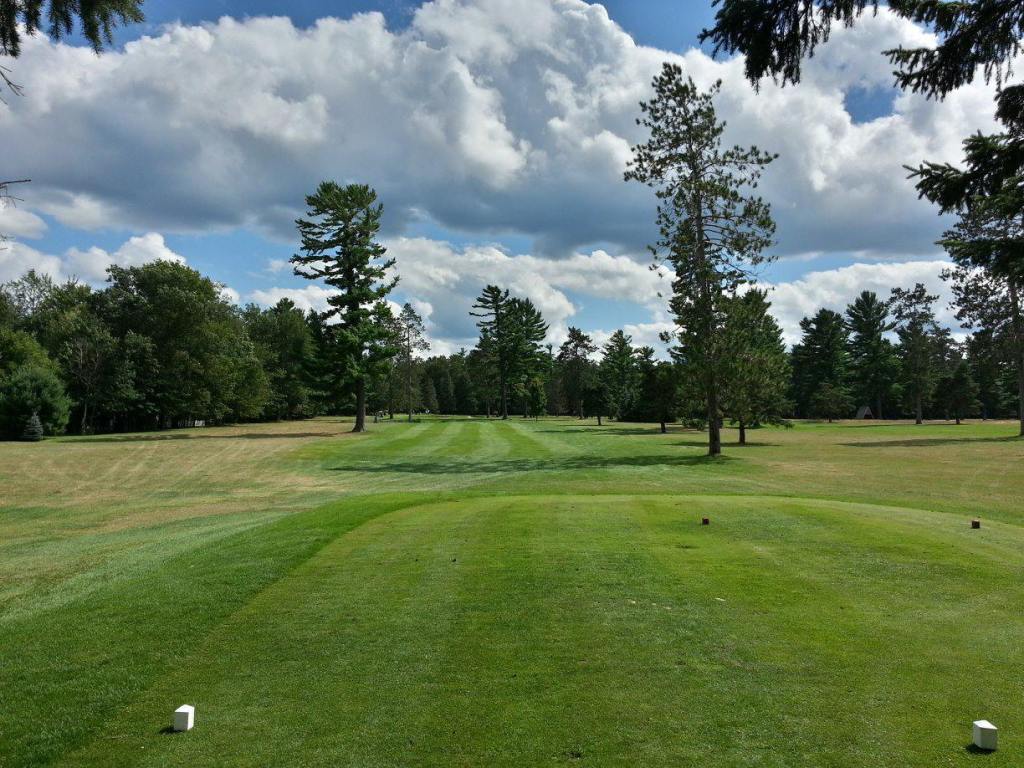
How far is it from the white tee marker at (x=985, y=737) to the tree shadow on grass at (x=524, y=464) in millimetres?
23866

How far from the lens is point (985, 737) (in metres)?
3.90

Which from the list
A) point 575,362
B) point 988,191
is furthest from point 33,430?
point 575,362

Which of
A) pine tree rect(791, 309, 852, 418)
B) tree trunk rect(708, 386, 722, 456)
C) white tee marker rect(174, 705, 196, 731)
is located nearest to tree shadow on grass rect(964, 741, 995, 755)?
white tee marker rect(174, 705, 196, 731)

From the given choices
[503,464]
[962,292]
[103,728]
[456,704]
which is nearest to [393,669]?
[456,704]

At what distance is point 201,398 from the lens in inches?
2470

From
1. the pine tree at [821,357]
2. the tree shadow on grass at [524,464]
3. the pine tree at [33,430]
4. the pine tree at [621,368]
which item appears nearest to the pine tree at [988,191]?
the tree shadow on grass at [524,464]

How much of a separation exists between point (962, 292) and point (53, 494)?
58.3 meters

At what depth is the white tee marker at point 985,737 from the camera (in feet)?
12.8

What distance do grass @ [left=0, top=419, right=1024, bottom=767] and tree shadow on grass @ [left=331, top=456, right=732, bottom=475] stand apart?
1525cm

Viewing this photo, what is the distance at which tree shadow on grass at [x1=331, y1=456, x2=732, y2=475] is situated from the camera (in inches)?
1131

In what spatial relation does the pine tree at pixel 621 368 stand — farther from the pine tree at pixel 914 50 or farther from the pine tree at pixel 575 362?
the pine tree at pixel 914 50

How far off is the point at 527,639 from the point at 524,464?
24.9 metres

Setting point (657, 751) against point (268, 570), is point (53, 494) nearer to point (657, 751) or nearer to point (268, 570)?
point (268, 570)

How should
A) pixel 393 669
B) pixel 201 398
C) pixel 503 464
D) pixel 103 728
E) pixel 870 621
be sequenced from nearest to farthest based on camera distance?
pixel 103 728 → pixel 393 669 → pixel 870 621 → pixel 503 464 → pixel 201 398
